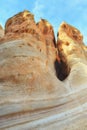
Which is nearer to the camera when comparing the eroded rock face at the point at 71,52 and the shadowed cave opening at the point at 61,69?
the eroded rock face at the point at 71,52

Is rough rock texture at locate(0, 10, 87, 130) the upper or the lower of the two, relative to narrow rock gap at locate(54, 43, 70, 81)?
lower

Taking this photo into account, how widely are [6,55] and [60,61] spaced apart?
99.2 inches

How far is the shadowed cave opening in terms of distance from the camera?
8.91 metres

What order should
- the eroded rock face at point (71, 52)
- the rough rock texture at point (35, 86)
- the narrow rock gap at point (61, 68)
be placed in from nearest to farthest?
the rough rock texture at point (35, 86)
the eroded rock face at point (71, 52)
the narrow rock gap at point (61, 68)

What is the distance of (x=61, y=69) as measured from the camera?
921cm

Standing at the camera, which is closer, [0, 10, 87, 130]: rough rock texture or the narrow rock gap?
[0, 10, 87, 130]: rough rock texture

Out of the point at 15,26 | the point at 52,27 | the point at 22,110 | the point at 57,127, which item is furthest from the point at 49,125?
the point at 52,27

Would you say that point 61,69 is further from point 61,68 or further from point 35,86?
point 35,86

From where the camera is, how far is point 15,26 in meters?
8.70

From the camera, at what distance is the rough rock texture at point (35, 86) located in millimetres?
6230

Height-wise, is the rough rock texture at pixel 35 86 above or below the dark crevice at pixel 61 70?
below

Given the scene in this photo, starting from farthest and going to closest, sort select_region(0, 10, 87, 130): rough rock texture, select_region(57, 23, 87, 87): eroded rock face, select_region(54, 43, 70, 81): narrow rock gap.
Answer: select_region(54, 43, 70, 81): narrow rock gap
select_region(57, 23, 87, 87): eroded rock face
select_region(0, 10, 87, 130): rough rock texture

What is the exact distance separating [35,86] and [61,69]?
246cm

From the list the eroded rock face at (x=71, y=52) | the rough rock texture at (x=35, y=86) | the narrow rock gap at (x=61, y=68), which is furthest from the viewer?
the narrow rock gap at (x=61, y=68)
